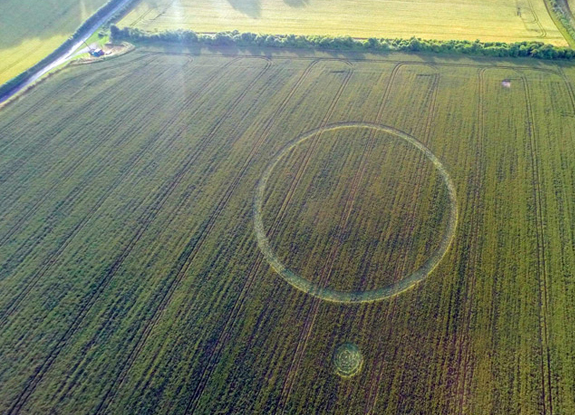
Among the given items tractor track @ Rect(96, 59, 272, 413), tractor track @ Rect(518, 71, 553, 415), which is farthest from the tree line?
tractor track @ Rect(518, 71, 553, 415)

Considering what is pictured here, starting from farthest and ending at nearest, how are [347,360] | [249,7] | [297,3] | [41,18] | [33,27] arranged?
[297,3]
[249,7]
[41,18]
[33,27]
[347,360]

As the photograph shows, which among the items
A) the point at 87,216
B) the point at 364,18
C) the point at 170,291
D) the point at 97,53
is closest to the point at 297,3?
the point at 364,18

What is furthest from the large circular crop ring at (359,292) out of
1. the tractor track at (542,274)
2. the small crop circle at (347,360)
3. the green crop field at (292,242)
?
the tractor track at (542,274)

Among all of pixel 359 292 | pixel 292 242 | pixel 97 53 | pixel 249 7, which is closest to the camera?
pixel 359 292

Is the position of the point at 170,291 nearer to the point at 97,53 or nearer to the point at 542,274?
the point at 542,274

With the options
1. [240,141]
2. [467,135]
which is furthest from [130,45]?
[467,135]

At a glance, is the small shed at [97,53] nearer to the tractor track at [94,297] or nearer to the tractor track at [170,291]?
the tractor track at [94,297]
